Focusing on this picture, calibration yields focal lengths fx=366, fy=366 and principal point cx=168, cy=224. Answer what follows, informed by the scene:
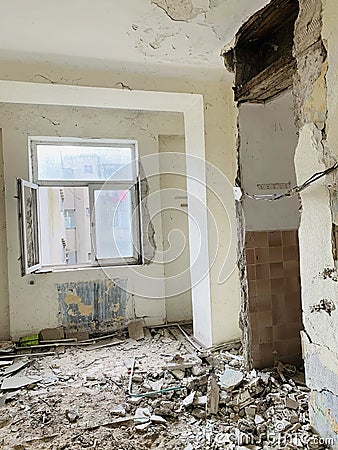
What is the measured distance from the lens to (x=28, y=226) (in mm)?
3799

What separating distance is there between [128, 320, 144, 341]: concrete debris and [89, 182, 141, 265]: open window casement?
731mm

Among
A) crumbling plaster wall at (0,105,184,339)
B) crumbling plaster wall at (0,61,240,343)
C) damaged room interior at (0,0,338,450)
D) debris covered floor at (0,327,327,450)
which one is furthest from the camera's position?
crumbling plaster wall at (0,105,184,339)

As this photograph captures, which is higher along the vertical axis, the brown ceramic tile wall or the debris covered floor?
the brown ceramic tile wall

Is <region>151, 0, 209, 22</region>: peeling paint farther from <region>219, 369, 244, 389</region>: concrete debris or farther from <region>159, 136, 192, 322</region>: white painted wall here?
<region>219, 369, 244, 389</region>: concrete debris

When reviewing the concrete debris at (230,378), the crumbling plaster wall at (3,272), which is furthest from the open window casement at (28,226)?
the concrete debris at (230,378)

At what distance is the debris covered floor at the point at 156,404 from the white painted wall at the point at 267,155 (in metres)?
1.19

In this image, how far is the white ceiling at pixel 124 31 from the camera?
2254 millimetres

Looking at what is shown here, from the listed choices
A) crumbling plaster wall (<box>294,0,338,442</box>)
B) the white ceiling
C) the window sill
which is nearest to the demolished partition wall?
the white ceiling

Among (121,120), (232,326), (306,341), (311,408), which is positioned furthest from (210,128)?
(311,408)

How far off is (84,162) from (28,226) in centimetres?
107

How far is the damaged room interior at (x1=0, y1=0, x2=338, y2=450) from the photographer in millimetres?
1966

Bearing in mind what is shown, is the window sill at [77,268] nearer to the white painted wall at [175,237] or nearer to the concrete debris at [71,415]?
the white painted wall at [175,237]

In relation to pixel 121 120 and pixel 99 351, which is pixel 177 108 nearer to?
pixel 121 120

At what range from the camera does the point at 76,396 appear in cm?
271
